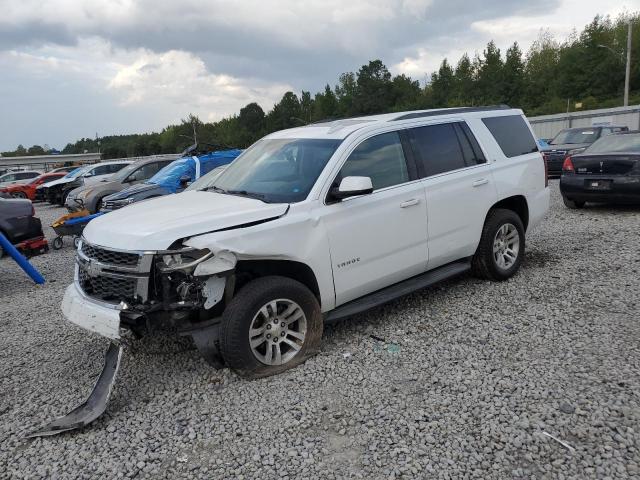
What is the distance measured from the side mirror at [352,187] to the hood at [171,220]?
459 millimetres

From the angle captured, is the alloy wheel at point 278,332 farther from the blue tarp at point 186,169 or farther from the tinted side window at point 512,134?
the blue tarp at point 186,169

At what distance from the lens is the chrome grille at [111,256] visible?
355 cm

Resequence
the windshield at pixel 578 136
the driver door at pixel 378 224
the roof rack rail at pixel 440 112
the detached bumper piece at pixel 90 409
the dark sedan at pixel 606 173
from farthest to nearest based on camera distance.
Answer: the windshield at pixel 578 136 → the dark sedan at pixel 606 173 → the roof rack rail at pixel 440 112 → the driver door at pixel 378 224 → the detached bumper piece at pixel 90 409

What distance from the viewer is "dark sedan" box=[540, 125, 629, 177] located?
599 inches

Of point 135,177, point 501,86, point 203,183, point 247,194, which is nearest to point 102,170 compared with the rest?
point 135,177

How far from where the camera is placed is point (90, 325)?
3658 millimetres

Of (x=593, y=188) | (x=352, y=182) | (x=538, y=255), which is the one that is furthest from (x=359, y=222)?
(x=593, y=188)

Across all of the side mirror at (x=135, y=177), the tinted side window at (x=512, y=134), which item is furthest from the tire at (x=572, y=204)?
the side mirror at (x=135, y=177)

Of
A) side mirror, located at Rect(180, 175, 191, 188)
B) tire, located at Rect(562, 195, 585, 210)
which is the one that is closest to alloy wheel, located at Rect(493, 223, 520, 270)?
tire, located at Rect(562, 195, 585, 210)

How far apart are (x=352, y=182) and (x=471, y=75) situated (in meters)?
82.7

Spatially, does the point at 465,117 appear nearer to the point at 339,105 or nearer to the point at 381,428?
the point at 381,428

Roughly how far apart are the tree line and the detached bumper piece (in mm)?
45410

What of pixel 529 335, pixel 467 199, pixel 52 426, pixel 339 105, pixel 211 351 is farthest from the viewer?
pixel 339 105

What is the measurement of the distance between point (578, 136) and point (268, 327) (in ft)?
50.7
